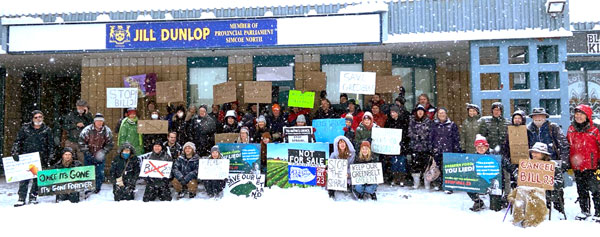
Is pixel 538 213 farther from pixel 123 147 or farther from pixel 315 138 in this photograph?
pixel 123 147

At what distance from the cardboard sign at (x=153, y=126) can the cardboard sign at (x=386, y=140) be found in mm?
4656

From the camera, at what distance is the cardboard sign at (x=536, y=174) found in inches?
238

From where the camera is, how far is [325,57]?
11.1 metres

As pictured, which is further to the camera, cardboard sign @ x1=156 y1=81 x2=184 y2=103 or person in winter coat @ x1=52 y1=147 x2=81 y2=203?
cardboard sign @ x1=156 y1=81 x2=184 y2=103

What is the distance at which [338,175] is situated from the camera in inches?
292

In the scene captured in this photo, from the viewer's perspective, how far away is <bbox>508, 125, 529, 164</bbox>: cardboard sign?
7102 millimetres

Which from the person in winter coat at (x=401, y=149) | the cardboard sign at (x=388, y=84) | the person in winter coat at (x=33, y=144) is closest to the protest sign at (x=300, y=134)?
the person in winter coat at (x=401, y=149)

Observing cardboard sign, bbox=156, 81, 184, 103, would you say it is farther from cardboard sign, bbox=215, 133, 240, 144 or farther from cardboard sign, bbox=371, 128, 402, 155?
cardboard sign, bbox=371, 128, 402, 155

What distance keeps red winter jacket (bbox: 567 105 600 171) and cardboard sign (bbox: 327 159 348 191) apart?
3.60 metres

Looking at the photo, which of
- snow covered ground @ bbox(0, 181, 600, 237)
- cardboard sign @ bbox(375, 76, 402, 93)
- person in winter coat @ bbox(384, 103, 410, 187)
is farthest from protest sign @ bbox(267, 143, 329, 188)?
cardboard sign @ bbox(375, 76, 402, 93)

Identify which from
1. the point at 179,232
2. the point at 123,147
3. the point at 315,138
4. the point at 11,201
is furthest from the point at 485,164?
the point at 11,201

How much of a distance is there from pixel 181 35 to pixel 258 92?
2.29m

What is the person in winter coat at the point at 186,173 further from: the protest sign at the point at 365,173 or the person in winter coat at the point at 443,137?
the person in winter coat at the point at 443,137

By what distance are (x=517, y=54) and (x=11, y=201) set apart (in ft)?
41.1
